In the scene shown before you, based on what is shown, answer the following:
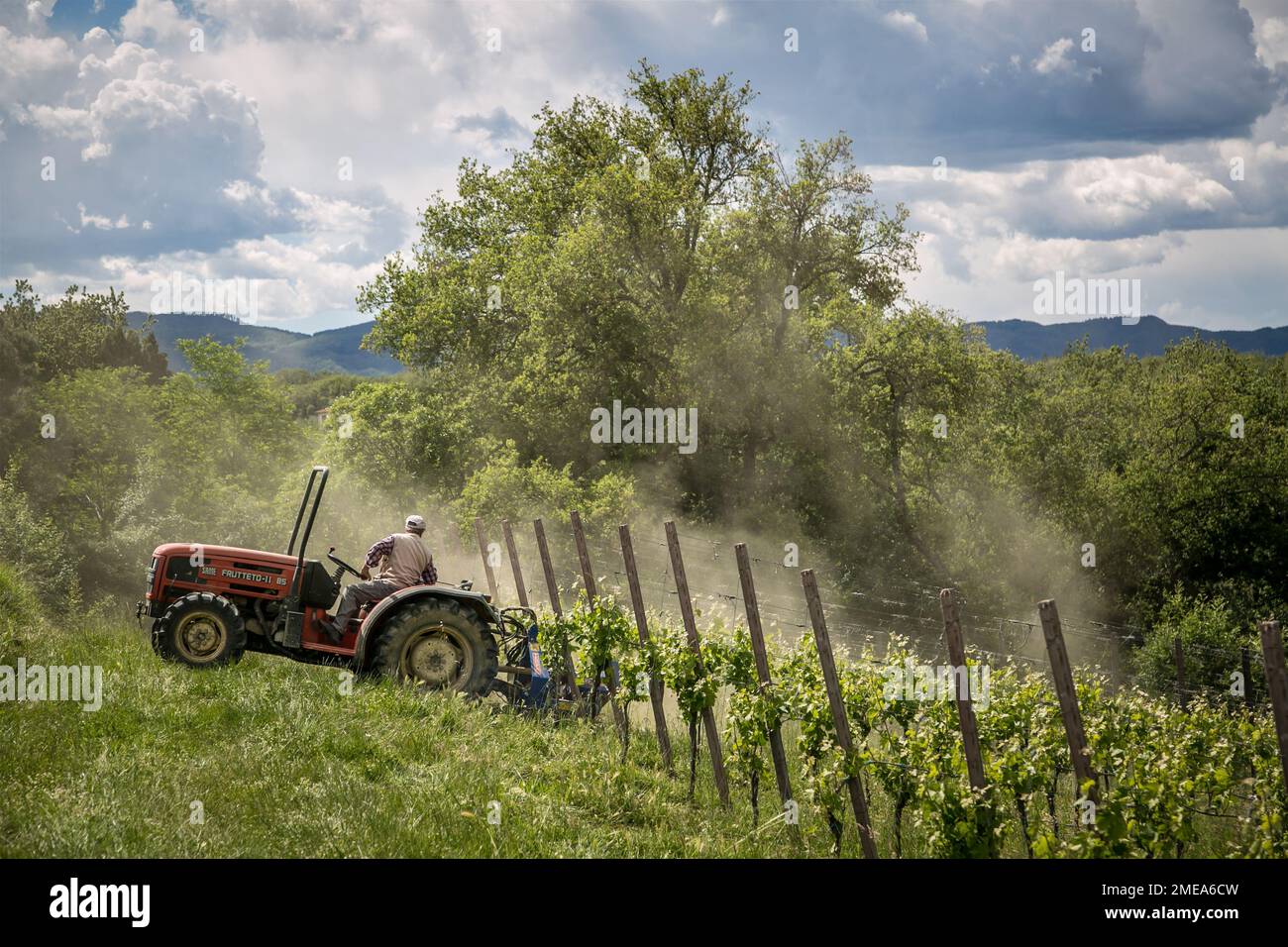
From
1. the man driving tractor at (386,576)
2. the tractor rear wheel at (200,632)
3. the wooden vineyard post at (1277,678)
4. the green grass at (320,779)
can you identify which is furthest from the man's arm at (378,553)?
the wooden vineyard post at (1277,678)

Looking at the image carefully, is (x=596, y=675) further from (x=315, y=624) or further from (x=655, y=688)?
(x=315, y=624)

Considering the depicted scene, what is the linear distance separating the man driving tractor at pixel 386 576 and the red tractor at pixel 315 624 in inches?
4.4

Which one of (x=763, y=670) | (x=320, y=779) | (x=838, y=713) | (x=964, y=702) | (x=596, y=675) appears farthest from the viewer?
(x=596, y=675)

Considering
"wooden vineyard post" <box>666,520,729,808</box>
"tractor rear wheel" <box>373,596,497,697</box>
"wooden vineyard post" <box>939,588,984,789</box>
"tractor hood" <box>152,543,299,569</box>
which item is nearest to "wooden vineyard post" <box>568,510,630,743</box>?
"tractor rear wheel" <box>373,596,497,697</box>

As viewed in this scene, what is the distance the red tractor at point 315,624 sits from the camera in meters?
9.32

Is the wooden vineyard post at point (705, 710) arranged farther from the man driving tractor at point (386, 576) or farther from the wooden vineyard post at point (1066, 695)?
the wooden vineyard post at point (1066, 695)

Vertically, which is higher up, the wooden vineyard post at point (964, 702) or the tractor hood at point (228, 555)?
the tractor hood at point (228, 555)

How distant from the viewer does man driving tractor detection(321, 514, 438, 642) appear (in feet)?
32.0

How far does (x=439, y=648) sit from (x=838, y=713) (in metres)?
4.20

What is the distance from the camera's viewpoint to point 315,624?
391 inches

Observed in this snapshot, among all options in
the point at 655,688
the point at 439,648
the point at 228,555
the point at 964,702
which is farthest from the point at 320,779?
the point at 964,702

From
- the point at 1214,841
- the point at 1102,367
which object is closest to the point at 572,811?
the point at 1214,841

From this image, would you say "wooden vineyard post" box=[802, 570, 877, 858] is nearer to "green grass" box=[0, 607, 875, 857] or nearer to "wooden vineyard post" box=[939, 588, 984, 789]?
"green grass" box=[0, 607, 875, 857]

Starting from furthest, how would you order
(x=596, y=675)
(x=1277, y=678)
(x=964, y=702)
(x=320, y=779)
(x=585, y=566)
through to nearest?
(x=585, y=566)
(x=596, y=675)
(x=320, y=779)
(x=964, y=702)
(x=1277, y=678)
